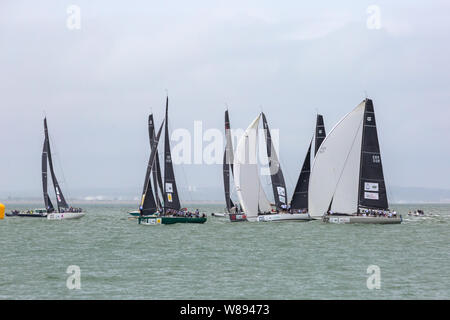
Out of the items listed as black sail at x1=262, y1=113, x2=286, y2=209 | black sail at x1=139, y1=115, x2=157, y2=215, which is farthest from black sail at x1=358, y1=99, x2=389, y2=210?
black sail at x1=139, y1=115, x2=157, y2=215

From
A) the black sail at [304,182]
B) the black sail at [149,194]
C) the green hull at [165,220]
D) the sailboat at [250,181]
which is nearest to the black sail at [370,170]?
the black sail at [304,182]

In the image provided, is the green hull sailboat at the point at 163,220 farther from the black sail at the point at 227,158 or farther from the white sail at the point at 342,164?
the white sail at the point at 342,164

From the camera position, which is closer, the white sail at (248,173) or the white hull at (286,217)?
the white sail at (248,173)

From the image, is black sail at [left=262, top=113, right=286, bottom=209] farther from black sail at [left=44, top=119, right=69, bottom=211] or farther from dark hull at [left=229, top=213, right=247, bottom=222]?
black sail at [left=44, top=119, right=69, bottom=211]

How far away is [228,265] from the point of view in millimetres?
38094

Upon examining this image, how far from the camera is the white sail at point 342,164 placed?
67.9 metres

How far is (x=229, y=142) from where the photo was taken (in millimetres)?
76688

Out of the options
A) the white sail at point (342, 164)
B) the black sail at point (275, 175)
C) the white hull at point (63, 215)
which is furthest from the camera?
the white hull at point (63, 215)

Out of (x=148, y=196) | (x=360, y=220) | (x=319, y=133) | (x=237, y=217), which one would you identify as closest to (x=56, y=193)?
(x=148, y=196)

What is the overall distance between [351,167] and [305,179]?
629cm

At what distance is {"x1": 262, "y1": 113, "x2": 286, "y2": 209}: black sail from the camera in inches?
3039

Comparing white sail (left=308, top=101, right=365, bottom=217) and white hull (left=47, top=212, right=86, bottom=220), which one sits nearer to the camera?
white sail (left=308, top=101, right=365, bottom=217)

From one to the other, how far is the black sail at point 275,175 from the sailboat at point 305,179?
2.76 metres
